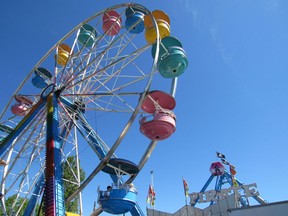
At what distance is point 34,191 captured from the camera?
11.8 metres

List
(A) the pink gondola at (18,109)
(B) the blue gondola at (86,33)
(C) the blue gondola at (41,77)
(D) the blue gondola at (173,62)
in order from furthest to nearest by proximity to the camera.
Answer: (B) the blue gondola at (86,33), (C) the blue gondola at (41,77), (A) the pink gondola at (18,109), (D) the blue gondola at (173,62)

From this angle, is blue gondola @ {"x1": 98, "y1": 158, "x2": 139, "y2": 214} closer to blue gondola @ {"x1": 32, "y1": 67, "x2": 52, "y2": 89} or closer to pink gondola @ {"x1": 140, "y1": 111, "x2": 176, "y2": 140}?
pink gondola @ {"x1": 140, "y1": 111, "x2": 176, "y2": 140}

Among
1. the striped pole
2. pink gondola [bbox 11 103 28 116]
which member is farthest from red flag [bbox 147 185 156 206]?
the striped pole

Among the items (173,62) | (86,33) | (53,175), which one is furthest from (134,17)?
(53,175)

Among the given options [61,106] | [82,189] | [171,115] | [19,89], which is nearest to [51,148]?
[82,189]

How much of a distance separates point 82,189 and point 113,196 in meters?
1.07

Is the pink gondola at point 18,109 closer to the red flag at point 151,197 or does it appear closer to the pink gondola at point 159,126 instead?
the pink gondola at point 159,126

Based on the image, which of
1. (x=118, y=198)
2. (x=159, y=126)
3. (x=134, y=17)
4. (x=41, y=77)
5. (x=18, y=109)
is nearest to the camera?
(x=118, y=198)

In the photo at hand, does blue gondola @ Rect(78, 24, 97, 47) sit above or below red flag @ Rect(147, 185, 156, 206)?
above

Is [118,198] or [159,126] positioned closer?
[118,198]

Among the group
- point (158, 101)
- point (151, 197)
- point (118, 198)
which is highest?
point (151, 197)

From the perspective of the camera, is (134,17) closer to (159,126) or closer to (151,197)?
(159,126)

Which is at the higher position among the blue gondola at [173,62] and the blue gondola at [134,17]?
the blue gondola at [134,17]

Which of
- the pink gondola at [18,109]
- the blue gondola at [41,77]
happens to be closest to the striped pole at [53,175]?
the pink gondola at [18,109]
